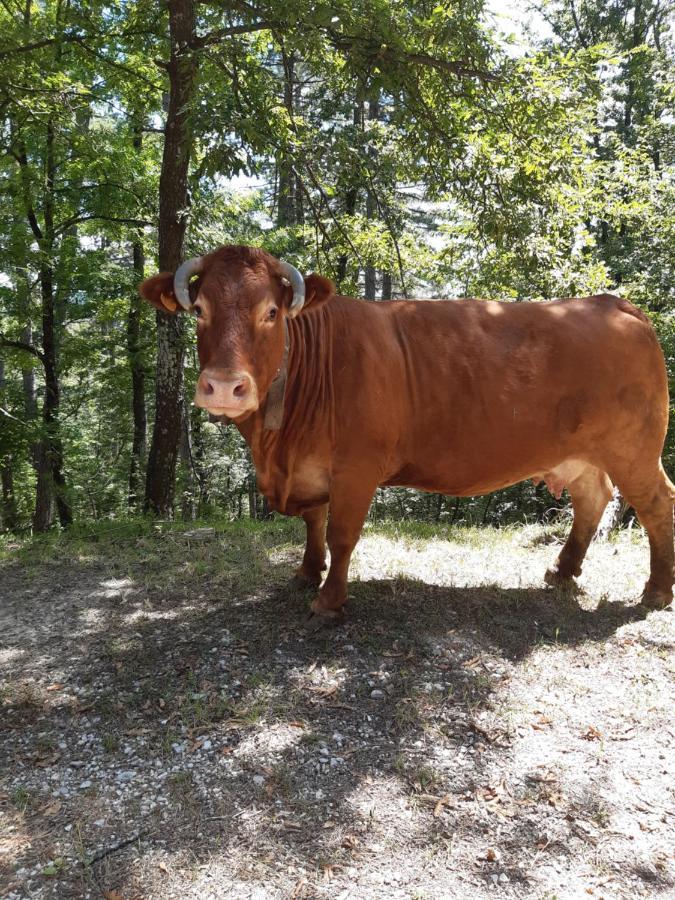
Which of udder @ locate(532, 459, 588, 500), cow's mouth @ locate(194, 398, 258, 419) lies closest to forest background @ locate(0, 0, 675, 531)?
udder @ locate(532, 459, 588, 500)

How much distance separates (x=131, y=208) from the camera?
1301 centimetres

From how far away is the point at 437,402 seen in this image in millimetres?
4758

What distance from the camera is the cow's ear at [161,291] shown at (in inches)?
164

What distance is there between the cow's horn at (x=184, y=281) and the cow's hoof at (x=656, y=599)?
4.35 m

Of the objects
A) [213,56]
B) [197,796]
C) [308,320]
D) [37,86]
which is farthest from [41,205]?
[197,796]

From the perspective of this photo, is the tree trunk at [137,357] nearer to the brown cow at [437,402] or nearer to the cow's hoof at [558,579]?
the brown cow at [437,402]

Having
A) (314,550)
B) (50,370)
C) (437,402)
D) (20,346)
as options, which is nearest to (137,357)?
(50,370)

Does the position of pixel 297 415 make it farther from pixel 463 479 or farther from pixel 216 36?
pixel 216 36

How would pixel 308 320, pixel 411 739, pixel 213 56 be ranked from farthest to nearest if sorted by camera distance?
1. pixel 213 56
2. pixel 308 320
3. pixel 411 739

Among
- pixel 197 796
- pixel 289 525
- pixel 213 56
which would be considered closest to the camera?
pixel 197 796

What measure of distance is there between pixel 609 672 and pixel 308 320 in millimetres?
3195

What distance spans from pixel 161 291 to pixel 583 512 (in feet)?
13.3

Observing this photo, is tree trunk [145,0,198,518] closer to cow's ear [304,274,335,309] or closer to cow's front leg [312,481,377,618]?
cow's ear [304,274,335,309]

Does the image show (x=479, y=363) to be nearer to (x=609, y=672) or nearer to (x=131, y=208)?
(x=609, y=672)
